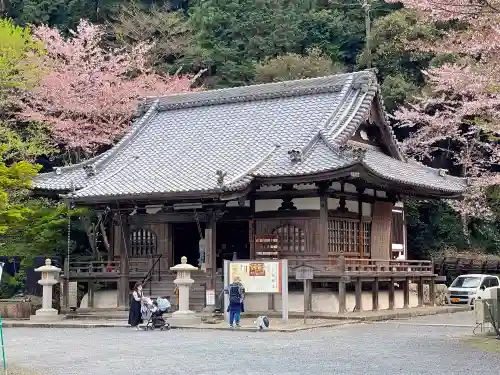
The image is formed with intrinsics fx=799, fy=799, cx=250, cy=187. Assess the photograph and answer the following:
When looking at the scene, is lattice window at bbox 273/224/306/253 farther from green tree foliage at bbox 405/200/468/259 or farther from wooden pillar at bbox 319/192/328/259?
green tree foliage at bbox 405/200/468/259

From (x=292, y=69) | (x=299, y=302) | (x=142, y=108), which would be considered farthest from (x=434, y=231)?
(x=299, y=302)

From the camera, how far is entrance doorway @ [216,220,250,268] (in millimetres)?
29781

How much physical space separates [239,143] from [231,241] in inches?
155

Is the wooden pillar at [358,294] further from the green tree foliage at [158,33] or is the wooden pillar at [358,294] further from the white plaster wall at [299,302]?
the green tree foliage at [158,33]

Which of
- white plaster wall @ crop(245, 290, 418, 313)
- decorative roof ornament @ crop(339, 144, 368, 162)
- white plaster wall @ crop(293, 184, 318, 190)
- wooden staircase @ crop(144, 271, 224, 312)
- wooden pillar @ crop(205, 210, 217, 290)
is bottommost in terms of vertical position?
white plaster wall @ crop(245, 290, 418, 313)

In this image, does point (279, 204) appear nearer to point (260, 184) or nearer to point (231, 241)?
point (260, 184)

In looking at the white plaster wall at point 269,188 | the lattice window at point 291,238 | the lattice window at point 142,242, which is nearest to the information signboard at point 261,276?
the lattice window at point 291,238

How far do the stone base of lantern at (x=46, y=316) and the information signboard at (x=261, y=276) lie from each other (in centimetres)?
714

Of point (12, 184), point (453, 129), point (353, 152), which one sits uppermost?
point (453, 129)

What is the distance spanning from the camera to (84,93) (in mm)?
A: 39188

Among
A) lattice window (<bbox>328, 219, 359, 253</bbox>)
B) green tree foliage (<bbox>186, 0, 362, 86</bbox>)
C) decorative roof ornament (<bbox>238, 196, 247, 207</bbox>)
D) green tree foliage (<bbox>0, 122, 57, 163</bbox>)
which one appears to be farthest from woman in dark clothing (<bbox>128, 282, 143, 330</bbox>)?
green tree foliage (<bbox>186, 0, 362, 86</bbox>)

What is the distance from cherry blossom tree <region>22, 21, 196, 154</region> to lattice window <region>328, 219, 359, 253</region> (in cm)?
1460

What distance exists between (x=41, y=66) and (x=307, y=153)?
18.8 m

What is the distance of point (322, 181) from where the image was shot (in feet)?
83.6
